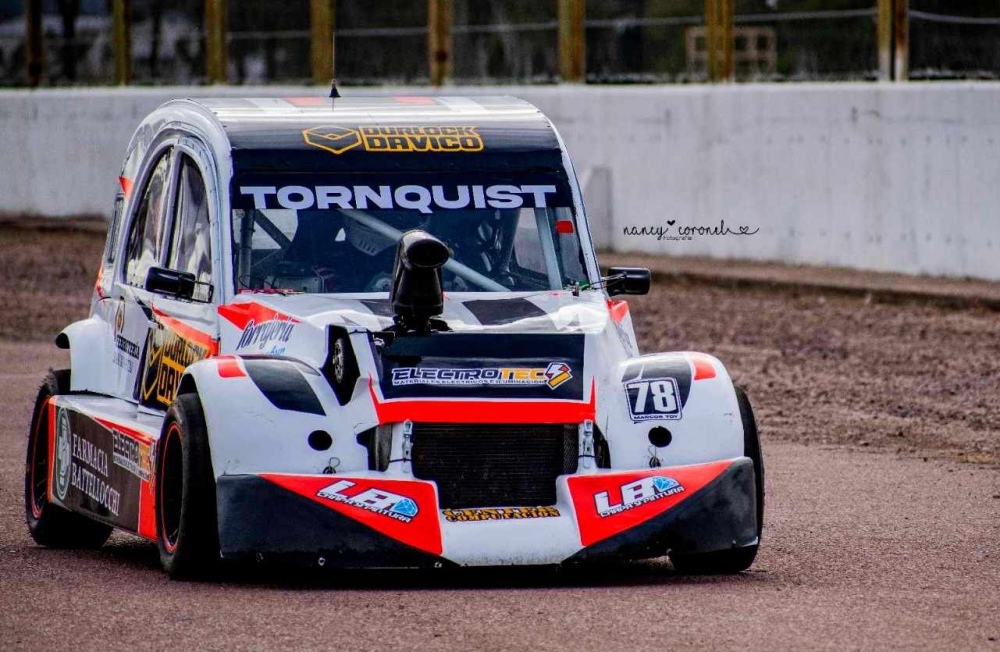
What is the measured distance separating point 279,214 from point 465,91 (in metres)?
16.3

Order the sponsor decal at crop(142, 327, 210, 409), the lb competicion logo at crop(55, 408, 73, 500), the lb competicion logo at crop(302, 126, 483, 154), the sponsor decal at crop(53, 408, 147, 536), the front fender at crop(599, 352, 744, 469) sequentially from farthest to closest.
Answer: the lb competicion logo at crop(55, 408, 73, 500)
the lb competicion logo at crop(302, 126, 483, 154)
the sponsor decal at crop(142, 327, 210, 409)
the sponsor decal at crop(53, 408, 147, 536)
the front fender at crop(599, 352, 744, 469)

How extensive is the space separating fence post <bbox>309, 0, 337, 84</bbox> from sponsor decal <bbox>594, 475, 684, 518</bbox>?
19.0 meters

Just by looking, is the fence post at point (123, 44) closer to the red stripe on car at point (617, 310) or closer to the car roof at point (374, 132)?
the car roof at point (374, 132)

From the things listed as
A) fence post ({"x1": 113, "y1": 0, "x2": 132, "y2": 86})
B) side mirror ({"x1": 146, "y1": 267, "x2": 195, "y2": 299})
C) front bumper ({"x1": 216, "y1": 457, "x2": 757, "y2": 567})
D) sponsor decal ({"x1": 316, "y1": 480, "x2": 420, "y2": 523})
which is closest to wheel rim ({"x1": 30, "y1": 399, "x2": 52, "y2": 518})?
side mirror ({"x1": 146, "y1": 267, "x2": 195, "y2": 299})

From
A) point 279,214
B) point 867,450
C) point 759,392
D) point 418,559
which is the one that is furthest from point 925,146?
point 418,559

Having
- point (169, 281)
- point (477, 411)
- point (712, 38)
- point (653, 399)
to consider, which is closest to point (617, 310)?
point (653, 399)

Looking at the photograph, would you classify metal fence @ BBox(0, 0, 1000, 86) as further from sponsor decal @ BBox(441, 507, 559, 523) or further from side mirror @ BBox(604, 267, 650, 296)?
sponsor decal @ BBox(441, 507, 559, 523)

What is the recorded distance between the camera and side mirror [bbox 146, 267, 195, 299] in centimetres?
792

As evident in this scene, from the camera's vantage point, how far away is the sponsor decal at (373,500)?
275 inches

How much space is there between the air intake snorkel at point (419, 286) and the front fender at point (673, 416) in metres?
0.72

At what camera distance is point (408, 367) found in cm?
719

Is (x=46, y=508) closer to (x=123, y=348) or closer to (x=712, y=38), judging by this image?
(x=123, y=348)
